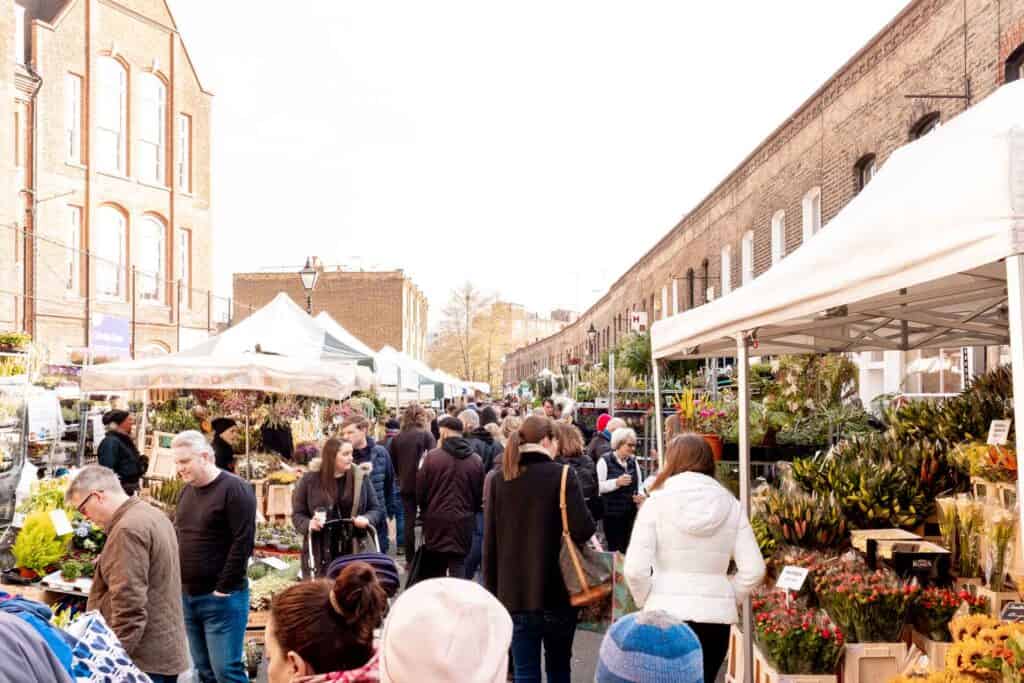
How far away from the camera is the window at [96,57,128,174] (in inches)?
1243

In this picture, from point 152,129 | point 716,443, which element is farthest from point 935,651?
point 152,129

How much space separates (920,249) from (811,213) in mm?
15325

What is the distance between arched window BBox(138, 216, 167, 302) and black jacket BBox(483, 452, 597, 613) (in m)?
29.9

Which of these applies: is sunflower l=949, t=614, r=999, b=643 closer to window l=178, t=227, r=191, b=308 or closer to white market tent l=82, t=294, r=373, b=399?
white market tent l=82, t=294, r=373, b=399

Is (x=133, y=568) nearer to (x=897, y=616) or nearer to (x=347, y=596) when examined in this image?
(x=347, y=596)

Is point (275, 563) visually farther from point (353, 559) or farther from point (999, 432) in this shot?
point (999, 432)

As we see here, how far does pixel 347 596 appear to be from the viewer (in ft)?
9.95

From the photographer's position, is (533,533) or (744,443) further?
(744,443)

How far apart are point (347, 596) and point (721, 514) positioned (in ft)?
8.26

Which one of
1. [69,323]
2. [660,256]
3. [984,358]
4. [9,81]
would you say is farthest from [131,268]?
[984,358]

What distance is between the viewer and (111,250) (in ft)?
105

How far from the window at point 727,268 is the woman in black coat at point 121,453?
53.1 feet

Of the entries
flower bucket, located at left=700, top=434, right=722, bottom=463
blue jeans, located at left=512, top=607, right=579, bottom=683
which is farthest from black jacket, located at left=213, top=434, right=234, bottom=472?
blue jeans, located at left=512, top=607, right=579, bottom=683

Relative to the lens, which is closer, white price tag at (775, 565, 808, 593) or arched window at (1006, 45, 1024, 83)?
white price tag at (775, 565, 808, 593)
